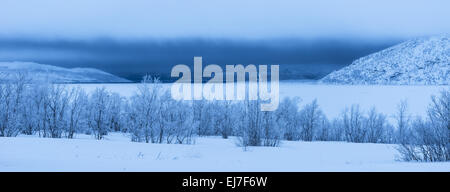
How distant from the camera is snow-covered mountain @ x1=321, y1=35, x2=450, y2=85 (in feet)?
501

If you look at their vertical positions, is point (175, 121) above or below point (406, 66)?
below

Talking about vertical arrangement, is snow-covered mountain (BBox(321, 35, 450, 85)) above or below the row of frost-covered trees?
above

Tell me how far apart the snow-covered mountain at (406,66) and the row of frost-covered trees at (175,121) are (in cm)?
11359

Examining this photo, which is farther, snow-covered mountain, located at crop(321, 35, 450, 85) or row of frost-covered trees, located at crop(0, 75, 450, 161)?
snow-covered mountain, located at crop(321, 35, 450, 85)

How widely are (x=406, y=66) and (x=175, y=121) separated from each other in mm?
157491

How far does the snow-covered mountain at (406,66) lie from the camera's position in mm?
152750

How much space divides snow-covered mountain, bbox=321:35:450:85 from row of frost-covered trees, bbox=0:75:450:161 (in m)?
114

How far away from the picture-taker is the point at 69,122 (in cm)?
3391

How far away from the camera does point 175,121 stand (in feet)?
107

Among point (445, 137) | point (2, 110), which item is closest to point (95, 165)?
point (445, 137)

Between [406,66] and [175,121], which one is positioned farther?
[406,66]

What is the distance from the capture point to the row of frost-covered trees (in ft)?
58.4

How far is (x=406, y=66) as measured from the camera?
16888 cm
